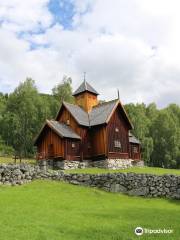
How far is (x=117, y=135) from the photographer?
135ft

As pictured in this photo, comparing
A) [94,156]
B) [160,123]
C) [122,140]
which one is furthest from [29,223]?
[160,123]

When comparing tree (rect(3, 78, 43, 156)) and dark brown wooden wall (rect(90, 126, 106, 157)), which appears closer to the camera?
dark brown wooden wall (rect(90, 126, 106, 157))

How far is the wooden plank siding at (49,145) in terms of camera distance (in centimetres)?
3778

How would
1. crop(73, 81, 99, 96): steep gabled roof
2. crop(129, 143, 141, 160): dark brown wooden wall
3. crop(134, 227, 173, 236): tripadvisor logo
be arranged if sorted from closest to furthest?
1. crop(134, 227, 173, 236): tripadvisor logo
2. crop(73, 81, 99, 96): steep gabled roof
3. crop(129, 143, 141, 160): dark brown wooden wall

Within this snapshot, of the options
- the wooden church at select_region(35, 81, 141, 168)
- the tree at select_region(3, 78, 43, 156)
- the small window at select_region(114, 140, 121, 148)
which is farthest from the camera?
the tree at select_region(3, 78, 43, 156)

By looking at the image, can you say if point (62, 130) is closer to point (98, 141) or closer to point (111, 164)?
point (98, 141)

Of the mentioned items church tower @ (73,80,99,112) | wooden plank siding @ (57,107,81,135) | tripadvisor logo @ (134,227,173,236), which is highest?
church tower @ (73,80,99,112)

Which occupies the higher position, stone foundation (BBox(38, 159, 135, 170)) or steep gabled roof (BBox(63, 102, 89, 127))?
steep gabled roof (BBox(63, 102, 89, 127))

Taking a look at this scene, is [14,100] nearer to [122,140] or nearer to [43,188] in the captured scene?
[122,140]

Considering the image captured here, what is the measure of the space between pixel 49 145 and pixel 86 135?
412 centimetres

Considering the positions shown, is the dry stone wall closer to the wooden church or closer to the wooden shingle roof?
the wooden church

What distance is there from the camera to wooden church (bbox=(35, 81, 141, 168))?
3816 centimetres

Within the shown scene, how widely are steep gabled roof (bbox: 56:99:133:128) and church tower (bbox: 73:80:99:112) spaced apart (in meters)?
1.01

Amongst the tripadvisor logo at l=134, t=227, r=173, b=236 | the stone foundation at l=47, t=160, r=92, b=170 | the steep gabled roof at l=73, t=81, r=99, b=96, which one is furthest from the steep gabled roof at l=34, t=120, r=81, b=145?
the tripadvisor logo at l=134, t=227, r=173, b=236
